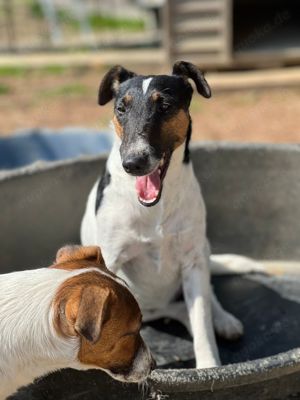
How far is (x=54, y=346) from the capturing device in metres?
2.50

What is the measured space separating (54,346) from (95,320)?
34 cm

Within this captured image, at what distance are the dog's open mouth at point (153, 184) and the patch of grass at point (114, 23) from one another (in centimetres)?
1230

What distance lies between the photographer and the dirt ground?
8.41 meters

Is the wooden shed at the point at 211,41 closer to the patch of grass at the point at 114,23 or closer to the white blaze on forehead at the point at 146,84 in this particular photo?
the patch of grass at the point at 114,23

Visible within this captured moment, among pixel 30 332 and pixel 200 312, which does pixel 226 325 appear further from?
pixel 30 332

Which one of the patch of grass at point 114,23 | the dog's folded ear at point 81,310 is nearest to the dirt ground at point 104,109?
the patch of grass at point 114,23

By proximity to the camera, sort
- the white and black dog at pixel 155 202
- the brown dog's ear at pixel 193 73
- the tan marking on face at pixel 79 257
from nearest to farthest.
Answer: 1. the tan marking on face at pixel 79 257
2. the white and black dog at pixel 155 202
3. the brown dog's ear at pixel 193 73

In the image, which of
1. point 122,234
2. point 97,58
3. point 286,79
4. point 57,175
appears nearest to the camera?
point 122,234

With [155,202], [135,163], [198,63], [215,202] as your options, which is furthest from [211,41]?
[135,163]

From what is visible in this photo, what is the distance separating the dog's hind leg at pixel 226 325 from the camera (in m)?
3.69

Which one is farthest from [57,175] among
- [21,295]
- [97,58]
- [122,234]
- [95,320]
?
[97,58]

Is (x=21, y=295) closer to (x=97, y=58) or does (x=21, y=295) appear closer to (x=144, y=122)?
(x=144, y=122)

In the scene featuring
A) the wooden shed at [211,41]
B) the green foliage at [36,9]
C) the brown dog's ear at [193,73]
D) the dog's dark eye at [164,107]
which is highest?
the brown dog's ear at [193,73]

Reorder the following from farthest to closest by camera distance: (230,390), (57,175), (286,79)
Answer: (286,79) < (57,175) < (230,390)
